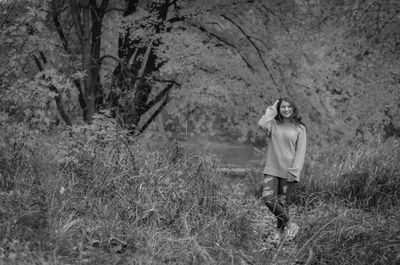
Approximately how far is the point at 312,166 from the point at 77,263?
22.1 feet

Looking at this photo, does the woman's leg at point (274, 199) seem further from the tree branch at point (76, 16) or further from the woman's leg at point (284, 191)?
the tree branch at point (76, 16)

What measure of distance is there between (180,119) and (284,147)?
3104 millimetres

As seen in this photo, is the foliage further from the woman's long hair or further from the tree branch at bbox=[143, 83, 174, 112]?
the tree branch at bbox=[143, 83, 174, 112]

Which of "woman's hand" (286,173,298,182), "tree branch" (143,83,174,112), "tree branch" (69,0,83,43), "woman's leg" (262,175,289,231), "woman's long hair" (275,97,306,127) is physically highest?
"tree branch" (69,0,83,43)

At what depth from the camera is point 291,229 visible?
652 cm

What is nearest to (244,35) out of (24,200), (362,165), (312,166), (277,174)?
(312,166)

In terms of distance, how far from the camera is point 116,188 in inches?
257

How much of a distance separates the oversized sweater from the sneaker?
542mm

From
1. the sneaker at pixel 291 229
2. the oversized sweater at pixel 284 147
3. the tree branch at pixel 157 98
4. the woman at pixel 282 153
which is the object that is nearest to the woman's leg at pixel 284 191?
the woman at pixel 282 153

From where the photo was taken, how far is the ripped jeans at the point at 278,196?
662 centimetres

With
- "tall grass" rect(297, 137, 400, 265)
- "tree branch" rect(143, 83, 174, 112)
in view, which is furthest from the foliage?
"tree branch" rect(143, 83, 174, 112)

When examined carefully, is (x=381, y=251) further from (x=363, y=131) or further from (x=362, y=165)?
(x=363, y=131)

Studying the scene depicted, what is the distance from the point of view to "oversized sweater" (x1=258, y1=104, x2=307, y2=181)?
22.2ft

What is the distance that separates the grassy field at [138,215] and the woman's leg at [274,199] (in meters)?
0.25
